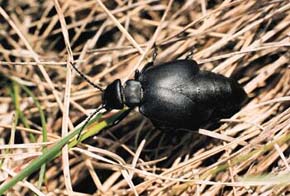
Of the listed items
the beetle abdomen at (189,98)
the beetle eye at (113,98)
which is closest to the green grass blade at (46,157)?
the beetle eye at (113,98)

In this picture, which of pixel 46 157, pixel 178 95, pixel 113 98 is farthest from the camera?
pixel 113 98

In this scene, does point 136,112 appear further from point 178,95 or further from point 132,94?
point 178,95

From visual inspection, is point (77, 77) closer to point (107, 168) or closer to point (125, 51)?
point (125, 51)

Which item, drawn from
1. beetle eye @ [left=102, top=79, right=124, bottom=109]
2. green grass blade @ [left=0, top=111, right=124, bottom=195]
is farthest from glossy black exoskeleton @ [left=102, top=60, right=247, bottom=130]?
green grass blade @ [left=0, top=111, right=124, bottom=195]

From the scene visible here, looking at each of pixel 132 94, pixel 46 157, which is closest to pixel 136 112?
pixel 132 94

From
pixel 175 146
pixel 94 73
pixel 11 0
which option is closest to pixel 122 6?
pixel 94 73

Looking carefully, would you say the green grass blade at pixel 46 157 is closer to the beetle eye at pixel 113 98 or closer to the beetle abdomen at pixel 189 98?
the beetle eye at pixel 113 98
